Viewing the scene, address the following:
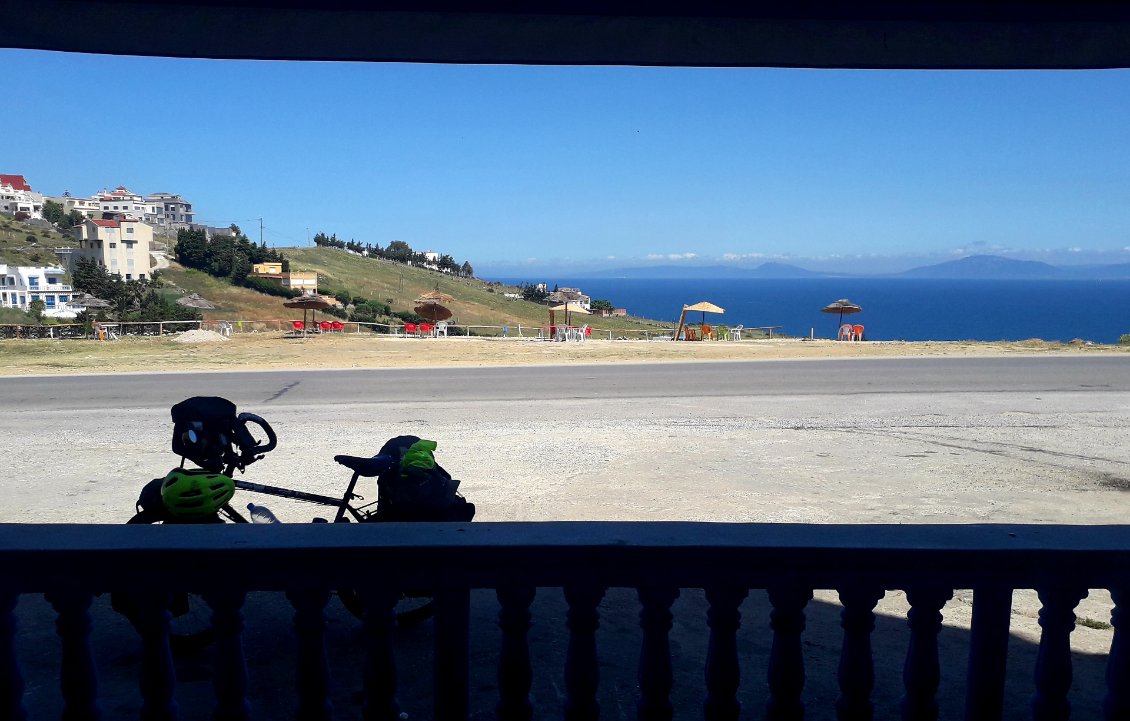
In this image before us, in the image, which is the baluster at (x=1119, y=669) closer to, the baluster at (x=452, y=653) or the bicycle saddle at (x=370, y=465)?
the baluster at (x=452, y=653)

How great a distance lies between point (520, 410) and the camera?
14.4 metres

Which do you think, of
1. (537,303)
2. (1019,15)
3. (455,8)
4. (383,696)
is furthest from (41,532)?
(537,303)

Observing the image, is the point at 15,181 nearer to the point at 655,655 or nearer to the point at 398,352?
the point at 398,352

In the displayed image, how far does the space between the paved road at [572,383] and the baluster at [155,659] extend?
42.2ft

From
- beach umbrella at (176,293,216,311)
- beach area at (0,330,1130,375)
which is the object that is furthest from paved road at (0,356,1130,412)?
beach umbrella at (176,293,216,311)

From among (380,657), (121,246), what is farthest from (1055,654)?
(121,246)

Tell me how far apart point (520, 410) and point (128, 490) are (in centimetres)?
675

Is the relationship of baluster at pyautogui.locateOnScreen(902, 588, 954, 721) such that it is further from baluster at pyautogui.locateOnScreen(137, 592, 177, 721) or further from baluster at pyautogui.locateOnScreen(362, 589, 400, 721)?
baluster at pyautogui.locateOnScreen(137, 592, 177, 721)

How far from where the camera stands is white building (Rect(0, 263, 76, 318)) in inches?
2719

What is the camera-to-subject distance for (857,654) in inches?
108

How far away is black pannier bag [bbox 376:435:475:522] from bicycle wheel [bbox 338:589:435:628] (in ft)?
1.26

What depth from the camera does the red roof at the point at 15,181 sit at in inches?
6014

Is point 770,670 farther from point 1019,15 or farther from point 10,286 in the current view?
point 10,286

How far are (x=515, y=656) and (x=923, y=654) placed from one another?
4.07ft
